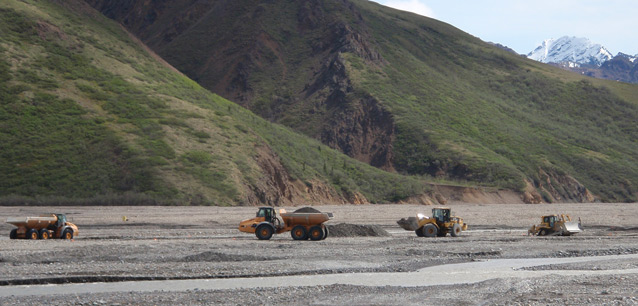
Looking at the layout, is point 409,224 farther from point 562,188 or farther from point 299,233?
point 562,188

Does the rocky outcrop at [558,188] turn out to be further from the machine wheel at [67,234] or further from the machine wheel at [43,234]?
the machine wheel at [43,234]

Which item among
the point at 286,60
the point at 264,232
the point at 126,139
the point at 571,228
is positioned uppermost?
the point at 286,60

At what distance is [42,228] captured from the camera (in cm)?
3173

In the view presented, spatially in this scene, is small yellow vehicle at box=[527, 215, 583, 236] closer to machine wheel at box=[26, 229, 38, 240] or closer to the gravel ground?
the gravel ground

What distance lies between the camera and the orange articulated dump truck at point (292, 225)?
1241 inches

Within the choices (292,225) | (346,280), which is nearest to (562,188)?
(292,225)

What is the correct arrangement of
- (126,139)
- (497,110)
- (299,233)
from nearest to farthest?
(299,233) → (126,139) → (497,110)

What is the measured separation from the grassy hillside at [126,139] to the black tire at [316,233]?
2704 centimetres

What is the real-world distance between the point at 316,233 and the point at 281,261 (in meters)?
7.95

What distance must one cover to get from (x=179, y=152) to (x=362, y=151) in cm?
3920

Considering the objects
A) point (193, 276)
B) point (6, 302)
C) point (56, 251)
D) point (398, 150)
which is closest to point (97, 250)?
point (56, 251)

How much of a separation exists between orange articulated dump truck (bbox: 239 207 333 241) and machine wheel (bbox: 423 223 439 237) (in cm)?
647

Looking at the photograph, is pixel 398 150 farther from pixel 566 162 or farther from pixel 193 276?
pixel 193 276

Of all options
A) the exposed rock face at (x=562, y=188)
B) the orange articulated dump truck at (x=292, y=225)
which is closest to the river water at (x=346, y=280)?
the orange articulated dump truck at (x=292, y=225)
